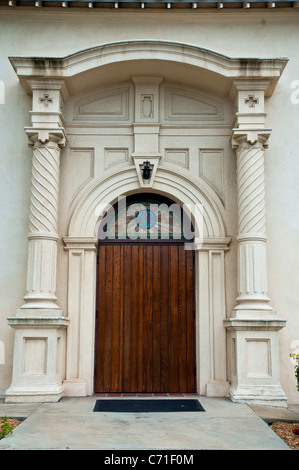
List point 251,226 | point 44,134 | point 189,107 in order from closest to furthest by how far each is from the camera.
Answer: point 251,226 → point 44,134 → point 189,107

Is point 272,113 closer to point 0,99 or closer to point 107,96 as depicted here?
point 107,96


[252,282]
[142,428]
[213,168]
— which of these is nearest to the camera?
[142,428]

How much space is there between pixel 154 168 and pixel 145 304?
2.37 m

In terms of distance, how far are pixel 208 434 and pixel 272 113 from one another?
5.76 meters

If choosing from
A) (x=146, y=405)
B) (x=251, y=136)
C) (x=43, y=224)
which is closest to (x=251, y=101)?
(x=251, y=136)

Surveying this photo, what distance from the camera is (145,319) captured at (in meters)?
8.88

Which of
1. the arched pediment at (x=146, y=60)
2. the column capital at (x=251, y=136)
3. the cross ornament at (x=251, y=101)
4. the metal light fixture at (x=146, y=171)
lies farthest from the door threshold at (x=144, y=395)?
the arched pediment at (x=146, y=60)

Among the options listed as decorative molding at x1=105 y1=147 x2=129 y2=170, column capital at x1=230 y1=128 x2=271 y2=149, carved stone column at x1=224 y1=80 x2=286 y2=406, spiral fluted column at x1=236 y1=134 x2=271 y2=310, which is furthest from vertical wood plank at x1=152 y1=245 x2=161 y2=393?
column capital at x1=230 y1=128 x2=271 y2=149

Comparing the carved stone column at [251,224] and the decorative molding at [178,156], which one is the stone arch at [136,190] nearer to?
the decorative molding at [178,156]

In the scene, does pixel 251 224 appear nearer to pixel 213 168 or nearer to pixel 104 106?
pixel 213 168

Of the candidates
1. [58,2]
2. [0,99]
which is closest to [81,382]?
[0,99]

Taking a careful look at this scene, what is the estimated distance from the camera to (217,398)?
26.9ft

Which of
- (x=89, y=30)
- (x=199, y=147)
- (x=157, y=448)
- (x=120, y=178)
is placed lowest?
(x=157, y=448)

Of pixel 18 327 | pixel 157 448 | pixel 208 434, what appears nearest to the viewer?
pixel 157 448
